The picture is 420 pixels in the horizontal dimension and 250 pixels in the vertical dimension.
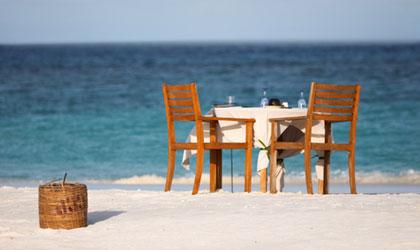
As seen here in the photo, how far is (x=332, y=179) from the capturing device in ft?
37.5

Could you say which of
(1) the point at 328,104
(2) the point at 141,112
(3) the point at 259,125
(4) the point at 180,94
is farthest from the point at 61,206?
(2) the point at 141,112

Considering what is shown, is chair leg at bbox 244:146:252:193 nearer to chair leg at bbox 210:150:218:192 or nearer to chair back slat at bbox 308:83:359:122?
chair leg at bbox 210:150:218:192

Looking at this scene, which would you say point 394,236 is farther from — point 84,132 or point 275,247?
point 84,132

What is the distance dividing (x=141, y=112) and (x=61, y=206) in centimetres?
1372

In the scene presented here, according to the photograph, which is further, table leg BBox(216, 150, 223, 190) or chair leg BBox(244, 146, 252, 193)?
table leg BBox(216, 150, 223, 190)

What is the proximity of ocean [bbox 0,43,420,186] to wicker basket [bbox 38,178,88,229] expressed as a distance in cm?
605

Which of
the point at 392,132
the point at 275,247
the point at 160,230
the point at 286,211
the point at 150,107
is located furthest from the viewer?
the point at 150,107

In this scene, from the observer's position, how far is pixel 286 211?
6160 millimetres

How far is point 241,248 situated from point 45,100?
1652cm

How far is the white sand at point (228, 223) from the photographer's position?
522cm

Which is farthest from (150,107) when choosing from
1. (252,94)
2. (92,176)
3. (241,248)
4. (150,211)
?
(241,248)

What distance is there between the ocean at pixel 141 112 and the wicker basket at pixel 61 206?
605 cm

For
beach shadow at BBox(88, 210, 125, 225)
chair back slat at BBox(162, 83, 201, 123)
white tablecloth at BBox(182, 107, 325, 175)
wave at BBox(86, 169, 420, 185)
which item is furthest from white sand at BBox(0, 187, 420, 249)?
wave at BBox(86, 169, 420, 185)

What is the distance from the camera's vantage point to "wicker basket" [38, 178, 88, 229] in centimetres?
569
